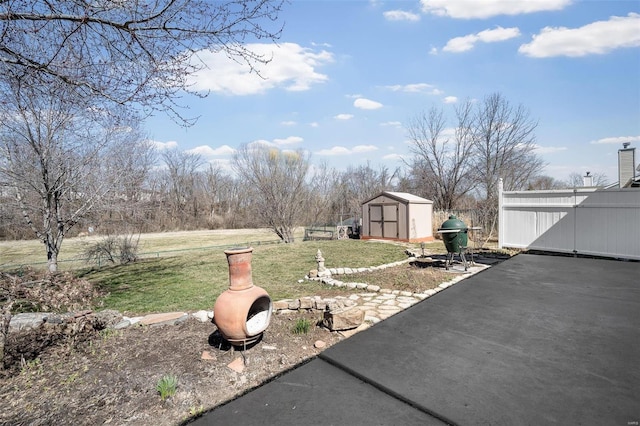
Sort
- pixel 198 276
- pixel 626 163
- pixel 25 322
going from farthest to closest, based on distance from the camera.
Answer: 1. pixel 626 163
2. pixel 198 276
3. pixel 25 322

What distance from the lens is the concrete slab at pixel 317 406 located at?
72.1 inches

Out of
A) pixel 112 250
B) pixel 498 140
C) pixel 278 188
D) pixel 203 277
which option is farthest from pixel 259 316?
pixel 498 140

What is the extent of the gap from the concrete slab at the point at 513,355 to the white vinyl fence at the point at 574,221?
118 inches

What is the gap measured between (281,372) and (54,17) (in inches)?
139

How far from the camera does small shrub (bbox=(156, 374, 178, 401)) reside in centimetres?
217

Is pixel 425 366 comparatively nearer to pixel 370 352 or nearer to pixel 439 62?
pixel 370 352

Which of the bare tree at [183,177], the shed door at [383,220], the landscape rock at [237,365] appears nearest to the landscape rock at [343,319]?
the landscape rock at [237,365]

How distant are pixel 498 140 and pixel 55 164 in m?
18.3

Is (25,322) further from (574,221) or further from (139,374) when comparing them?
(574,221)

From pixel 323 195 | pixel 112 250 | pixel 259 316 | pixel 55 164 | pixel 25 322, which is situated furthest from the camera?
pixel 323 195

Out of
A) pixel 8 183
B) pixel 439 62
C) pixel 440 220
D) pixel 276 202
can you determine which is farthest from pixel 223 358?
pixel 440 220

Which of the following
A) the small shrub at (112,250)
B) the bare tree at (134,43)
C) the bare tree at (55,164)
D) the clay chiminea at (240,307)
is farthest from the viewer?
the small shrub at (112,250)

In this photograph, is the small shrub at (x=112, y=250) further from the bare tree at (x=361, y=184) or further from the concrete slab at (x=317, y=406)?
the bare tree at (x=361, y=184)

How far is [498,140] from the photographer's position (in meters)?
16.3
